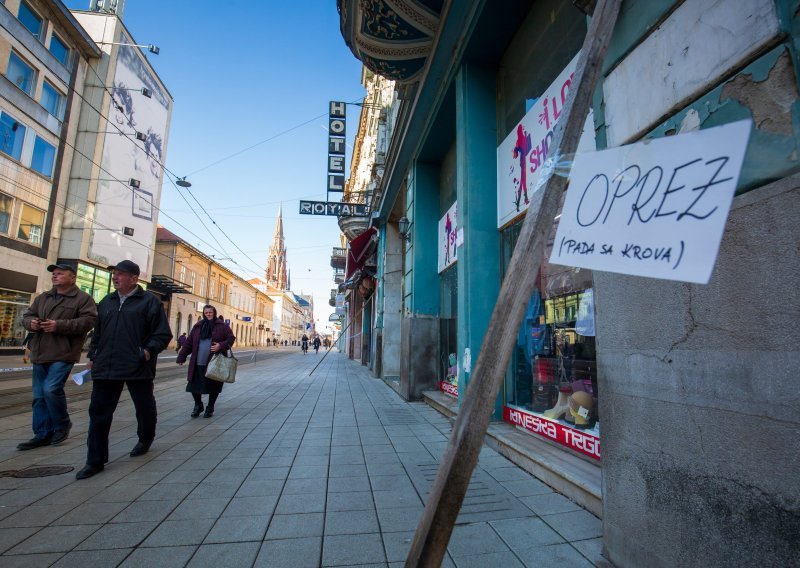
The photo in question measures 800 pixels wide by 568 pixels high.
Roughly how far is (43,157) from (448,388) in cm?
2374

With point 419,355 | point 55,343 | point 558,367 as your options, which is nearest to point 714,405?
point 558,367

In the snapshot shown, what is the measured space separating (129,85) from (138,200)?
22.5ft

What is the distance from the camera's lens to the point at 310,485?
3273 mm

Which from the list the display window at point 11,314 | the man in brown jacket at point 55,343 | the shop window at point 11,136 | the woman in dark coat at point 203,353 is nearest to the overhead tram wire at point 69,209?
the shop window at point 11,136

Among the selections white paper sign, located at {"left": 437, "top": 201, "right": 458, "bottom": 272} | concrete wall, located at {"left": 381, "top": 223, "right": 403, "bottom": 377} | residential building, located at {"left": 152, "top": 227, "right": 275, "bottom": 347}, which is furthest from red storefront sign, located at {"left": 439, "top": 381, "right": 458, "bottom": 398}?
residential building, located at {"left": 152, "top": 227, "right": 275, "bottom": 347}

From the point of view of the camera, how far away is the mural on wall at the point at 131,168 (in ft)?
75.6

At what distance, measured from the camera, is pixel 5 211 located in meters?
17.9

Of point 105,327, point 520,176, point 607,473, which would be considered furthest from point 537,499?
point 105,327

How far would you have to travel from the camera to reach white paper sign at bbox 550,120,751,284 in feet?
3.86

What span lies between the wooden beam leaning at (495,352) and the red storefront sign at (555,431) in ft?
8.50

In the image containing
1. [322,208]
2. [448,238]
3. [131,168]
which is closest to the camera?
[448,238]

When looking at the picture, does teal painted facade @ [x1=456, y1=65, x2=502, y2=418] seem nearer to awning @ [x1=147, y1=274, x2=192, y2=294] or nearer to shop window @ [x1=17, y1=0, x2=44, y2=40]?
shop window @ [x1=17, y1=0, x2=44, y2=40]

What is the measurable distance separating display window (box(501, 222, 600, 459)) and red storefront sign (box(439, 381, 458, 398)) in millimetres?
1751

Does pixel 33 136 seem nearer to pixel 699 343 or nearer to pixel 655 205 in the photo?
pixel 655 205
